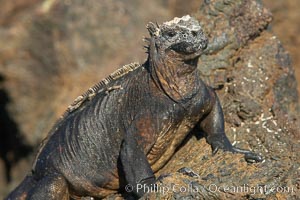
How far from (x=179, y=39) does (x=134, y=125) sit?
2.66ft

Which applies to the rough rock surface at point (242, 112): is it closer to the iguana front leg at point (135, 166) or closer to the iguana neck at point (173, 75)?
the iguana front leg at point (135, 166)

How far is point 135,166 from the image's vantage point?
27.3 ft

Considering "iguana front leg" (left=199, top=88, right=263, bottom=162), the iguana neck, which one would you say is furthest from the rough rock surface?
the iguana neck

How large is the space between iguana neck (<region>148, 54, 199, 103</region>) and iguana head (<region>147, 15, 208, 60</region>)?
0.20 ft

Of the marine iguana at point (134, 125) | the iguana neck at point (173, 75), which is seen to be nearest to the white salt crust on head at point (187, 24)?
the marine iguana at point (134, 125)

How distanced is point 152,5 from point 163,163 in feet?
34.4

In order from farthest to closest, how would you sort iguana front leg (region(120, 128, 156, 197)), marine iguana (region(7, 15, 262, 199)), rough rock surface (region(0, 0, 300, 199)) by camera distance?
marine iguana (region(7, 15, 262, 199))
iguana front leg (region(120, 128, 156, 197))
rough rock surface (region(0, 0, 300, 199))

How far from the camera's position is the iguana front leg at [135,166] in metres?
8.26

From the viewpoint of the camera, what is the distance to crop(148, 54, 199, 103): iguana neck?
8445 millimetres

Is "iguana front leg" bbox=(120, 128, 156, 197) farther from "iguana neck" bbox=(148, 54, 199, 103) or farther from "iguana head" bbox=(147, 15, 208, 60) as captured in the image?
"iguana head" bbox=(147, 15, 208, 60)

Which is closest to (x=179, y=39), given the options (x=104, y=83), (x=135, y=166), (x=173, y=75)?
(x=173, y=75)

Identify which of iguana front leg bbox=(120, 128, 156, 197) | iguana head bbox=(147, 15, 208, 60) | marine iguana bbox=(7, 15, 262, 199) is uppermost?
iguana head bbox=(147, 15, 208, 60)

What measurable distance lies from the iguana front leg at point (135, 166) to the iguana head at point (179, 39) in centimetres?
76

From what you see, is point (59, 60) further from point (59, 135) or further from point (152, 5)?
point (59, 135)
